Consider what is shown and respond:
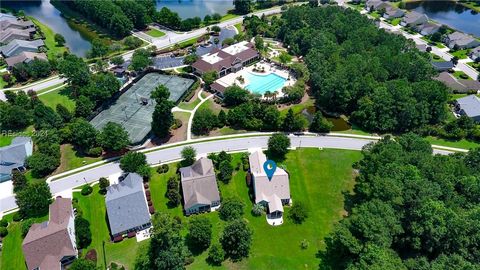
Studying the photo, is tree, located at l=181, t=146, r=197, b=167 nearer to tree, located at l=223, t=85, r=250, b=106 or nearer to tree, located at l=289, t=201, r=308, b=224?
tree, located at l=223, t=85, r=250, b=106

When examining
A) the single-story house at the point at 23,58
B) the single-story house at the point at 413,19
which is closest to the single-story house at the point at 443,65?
the single-story house at the point at 413,19

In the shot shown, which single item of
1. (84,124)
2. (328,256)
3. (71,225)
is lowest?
(328,256)

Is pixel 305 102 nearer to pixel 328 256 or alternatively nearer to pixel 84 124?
pixel 328 256

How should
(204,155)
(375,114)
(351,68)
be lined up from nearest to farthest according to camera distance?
(204,155), (375,114), (351,68)

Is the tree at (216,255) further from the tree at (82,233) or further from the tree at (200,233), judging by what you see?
the tree at (82,233)

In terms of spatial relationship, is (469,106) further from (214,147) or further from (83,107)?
(83,107)

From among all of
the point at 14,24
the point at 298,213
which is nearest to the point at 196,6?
the point at 14,24

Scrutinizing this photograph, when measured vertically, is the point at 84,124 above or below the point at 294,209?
above

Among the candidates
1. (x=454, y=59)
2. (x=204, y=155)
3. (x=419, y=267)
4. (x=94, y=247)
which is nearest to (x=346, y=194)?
(x=419, y=267)

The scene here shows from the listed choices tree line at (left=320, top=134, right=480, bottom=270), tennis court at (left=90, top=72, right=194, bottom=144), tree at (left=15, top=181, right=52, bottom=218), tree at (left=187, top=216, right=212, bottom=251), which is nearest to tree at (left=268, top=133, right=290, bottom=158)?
tree line at (left=320, top=134, right=480, bottom=270)
